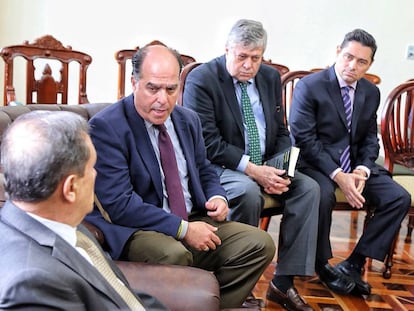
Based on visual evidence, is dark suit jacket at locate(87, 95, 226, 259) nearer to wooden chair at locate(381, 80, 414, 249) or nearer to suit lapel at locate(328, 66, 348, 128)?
suit lapel at locate(328, 66, 348, 128)

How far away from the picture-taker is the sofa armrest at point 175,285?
4.76 feet

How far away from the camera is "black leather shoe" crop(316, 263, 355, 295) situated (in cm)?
273

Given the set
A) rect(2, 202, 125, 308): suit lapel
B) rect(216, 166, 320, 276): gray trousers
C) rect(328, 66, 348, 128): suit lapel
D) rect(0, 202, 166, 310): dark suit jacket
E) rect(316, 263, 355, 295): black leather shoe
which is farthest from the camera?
rect(328, 66, 348, 128): suit lapel

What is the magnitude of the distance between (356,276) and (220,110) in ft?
3.43

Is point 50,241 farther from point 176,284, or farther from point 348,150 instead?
point 348,150

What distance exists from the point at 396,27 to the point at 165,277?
395cm

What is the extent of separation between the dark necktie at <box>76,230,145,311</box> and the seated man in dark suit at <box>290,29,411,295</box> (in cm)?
160

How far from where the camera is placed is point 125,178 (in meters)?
1.87

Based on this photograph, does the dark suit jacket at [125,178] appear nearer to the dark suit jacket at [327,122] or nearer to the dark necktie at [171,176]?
the dark necktie at [171,176]

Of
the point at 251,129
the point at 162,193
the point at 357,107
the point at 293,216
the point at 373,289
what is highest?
the point at 357,107

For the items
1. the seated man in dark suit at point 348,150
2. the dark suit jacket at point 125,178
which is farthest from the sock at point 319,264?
the dark suit jacket at point 125,178

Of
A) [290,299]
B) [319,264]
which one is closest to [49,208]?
[290,299]

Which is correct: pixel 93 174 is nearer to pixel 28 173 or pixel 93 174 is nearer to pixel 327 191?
pixel 28 173

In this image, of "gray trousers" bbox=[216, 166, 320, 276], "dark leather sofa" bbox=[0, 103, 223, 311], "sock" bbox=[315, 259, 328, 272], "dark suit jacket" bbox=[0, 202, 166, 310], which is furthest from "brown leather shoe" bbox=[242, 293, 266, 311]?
"dark suit jacket" bbox=[0, 202, 166, 310]
